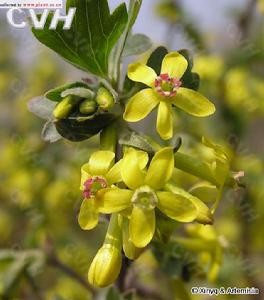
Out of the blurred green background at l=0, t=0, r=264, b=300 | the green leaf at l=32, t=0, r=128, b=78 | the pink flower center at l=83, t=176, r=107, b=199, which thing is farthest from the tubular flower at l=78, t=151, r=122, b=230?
the blurred green background at l=0, t=0, r=264, b=300

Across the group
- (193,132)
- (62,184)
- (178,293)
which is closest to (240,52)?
(193,132)

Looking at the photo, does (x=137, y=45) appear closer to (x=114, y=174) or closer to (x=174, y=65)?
(x=174, y=65)

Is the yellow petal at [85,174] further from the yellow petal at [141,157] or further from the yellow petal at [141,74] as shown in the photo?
the yellow petal at [141,74]

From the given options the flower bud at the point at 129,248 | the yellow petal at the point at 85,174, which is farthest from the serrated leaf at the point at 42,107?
the flower bud at the point at 129,248

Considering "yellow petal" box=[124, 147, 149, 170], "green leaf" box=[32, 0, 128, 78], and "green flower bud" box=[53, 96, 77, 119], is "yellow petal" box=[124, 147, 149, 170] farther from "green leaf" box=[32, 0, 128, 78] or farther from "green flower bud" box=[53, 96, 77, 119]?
"green leaf" box=[32, 0, 128, 78]

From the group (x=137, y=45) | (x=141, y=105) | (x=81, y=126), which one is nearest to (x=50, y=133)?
(x=81, y=126)

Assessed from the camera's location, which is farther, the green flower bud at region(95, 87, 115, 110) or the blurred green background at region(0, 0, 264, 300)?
the blurred green background at region(0, 0, 264, 300)
